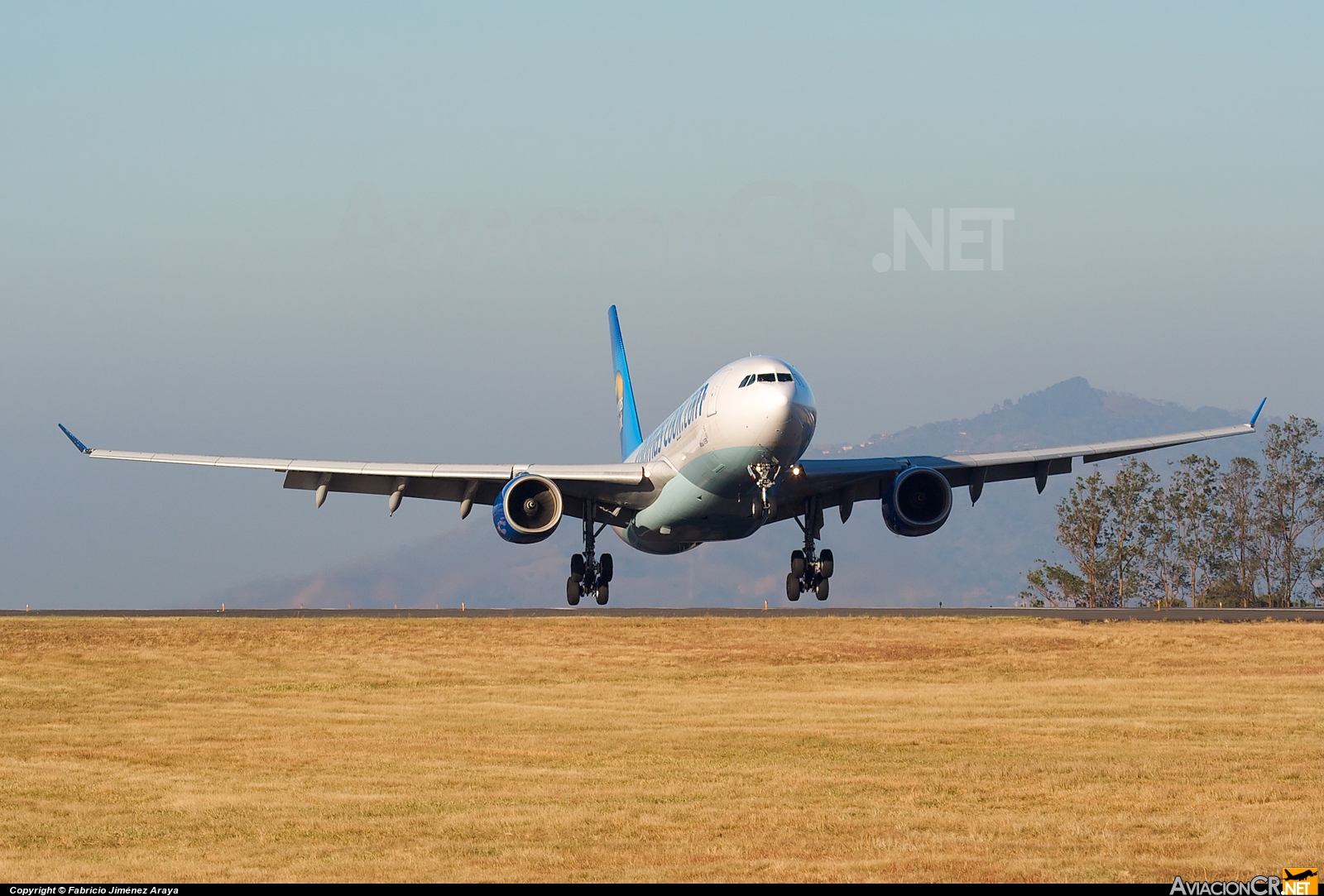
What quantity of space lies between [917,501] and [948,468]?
14.0 ft

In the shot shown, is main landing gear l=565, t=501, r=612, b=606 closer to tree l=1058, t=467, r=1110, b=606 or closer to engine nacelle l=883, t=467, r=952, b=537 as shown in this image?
engine nacelle l=883, t=467, r=952, b=537

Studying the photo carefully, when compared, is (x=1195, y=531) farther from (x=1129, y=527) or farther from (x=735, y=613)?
(x=735, y=613)

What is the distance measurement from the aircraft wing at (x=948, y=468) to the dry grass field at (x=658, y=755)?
5.15m

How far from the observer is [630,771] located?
2416 centimetres

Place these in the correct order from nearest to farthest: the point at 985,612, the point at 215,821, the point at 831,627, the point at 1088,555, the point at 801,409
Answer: the point at 215,821, the point at 801,409, the point at 831,627, the point at 985,612, the point at 1088,555

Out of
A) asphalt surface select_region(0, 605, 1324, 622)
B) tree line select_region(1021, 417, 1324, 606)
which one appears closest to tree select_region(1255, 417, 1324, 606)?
tree line select_region(1021, 417, 1324, 606)

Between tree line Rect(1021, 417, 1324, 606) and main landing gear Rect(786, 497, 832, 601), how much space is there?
62202mm

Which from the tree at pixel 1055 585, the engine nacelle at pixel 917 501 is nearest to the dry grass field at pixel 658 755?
the engine nacelle at pixel 917 501

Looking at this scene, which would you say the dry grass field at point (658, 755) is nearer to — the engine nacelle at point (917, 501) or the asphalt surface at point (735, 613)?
the engine nacelle at point (917, 501)

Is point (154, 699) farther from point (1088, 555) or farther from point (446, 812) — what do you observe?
point (1088, 555)

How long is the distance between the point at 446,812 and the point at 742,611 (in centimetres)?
4689

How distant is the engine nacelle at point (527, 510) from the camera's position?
4266 centimetres

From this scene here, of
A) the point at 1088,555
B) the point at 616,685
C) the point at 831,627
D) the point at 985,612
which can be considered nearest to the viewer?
the point at 616,685

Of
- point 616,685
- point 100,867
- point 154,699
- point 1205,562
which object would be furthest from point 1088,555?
point 100,867
